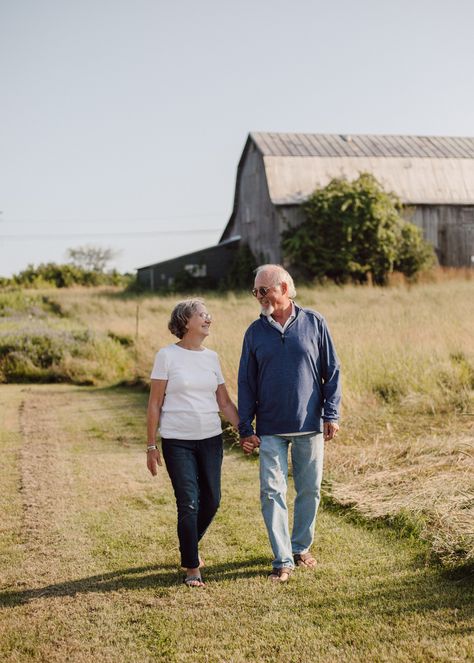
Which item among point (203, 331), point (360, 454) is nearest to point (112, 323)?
point (360, 454)

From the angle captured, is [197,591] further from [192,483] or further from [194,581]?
[192,483]

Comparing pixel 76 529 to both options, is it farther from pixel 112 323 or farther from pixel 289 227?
pixel 289 227

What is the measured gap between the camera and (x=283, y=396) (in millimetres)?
4797

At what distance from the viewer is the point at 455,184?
3322 centimetres

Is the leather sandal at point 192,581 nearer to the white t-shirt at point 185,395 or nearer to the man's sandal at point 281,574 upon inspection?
the man's sandal at point 281,574

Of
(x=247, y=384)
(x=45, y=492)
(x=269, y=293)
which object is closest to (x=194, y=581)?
(x=247, y=384)

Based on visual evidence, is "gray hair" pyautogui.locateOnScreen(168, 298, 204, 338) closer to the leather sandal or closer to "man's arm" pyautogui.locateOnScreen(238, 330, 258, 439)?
"man's arm" pyautogui.locateOnScreen(238, 330, 258, 439)

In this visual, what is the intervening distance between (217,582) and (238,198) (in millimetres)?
33070

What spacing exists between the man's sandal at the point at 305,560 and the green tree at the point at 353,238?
24338 millimetres

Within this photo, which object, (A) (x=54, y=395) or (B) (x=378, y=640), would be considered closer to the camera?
(B) (x=378, y=640)

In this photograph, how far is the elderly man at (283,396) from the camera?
4.79m

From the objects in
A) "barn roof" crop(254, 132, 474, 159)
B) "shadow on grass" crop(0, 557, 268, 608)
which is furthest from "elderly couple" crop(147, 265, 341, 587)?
"barn roof" crop(254, 132, 474, 159)

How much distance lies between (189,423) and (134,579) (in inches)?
40.4

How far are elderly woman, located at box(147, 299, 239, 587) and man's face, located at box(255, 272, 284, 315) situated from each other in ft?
1.20
